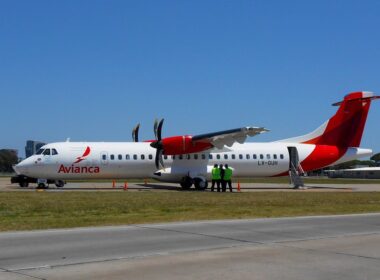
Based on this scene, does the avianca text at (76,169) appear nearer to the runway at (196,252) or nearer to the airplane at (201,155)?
the airplane at (201,155)

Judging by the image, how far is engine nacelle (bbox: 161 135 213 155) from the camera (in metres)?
32.3

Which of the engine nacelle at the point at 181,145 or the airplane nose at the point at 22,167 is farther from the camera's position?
the engine nacelle at the point at 181,145

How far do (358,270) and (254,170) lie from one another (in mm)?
27903

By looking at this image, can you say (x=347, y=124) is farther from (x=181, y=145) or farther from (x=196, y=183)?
(x=181, y=145)

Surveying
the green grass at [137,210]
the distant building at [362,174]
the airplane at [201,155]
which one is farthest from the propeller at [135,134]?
the distant building at [362,174]

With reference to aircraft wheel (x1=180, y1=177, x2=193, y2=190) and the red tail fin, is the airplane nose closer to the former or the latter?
aircraft wheel (x1=180, y1=177, x2=193, y2=190)

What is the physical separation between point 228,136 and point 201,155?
2948mm

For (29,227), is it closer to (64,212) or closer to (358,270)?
(64,212)

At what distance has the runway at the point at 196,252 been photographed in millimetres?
7520

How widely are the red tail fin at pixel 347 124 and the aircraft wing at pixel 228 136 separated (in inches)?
313

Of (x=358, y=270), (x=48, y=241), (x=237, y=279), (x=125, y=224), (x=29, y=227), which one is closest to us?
(x=237, y=279)

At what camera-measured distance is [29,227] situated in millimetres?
12695

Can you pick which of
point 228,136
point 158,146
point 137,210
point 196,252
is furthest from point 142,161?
point 196,252

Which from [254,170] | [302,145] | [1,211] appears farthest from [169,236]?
[302,145]
